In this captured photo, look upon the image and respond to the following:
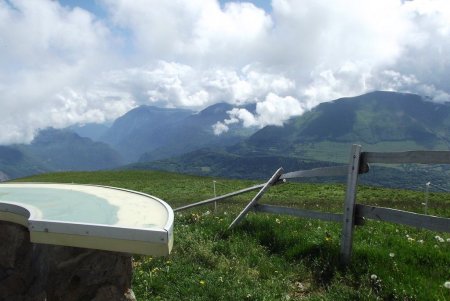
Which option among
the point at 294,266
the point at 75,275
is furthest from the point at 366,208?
the point at 75,275

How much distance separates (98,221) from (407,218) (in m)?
4.43

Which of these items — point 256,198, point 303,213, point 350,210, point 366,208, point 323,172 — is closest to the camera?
point 366,208

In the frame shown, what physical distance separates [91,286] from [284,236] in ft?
15.7

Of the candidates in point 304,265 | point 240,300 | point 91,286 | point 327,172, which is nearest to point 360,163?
point 327,172

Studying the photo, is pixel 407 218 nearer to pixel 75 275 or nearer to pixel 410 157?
pixel 410 157

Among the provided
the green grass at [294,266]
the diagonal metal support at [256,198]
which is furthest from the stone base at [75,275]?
the diagonal metal support at [256,198]

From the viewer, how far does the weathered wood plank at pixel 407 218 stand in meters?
6.07

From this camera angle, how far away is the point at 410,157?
6.75 metres

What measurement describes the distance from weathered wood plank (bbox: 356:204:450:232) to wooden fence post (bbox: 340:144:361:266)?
150 millimetres

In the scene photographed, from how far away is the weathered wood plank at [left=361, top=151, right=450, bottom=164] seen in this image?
6312 mm

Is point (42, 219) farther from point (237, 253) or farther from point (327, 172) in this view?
point (327, 172)

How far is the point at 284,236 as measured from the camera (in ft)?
30.2

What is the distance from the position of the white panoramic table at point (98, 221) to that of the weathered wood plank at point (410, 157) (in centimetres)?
355

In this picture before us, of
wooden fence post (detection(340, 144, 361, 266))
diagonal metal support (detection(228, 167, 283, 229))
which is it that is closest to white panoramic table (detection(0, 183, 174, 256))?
wooden fence post (detection(340, 144, 361, 266))
